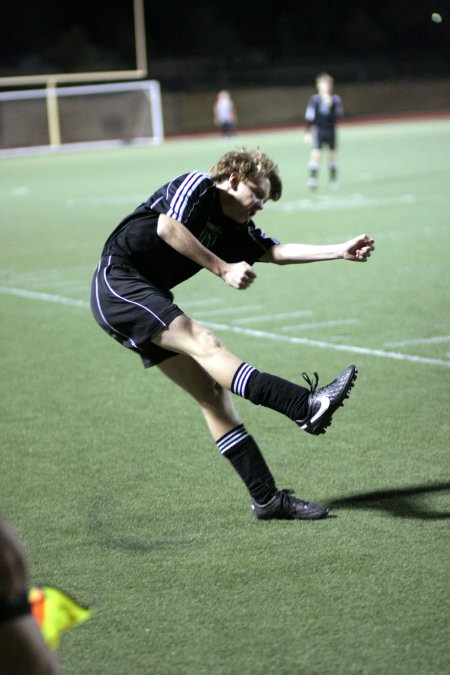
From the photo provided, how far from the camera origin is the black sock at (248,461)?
5184 millimetres

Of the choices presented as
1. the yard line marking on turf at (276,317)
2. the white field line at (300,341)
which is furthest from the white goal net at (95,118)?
the yard line marking on turf at (276,317)

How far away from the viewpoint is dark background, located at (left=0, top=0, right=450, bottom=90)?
190ft

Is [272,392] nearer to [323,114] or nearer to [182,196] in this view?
[182,196]

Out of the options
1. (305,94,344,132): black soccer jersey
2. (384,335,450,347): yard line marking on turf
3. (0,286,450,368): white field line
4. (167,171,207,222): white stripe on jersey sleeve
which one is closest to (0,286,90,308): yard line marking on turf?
Result: (0,286,450,368): white field line

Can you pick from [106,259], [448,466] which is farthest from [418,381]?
[106,259]

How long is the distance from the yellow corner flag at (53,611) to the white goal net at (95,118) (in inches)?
1604

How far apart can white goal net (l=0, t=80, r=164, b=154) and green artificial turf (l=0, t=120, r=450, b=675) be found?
100ft

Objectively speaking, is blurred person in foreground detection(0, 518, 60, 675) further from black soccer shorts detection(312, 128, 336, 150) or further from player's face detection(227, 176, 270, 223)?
black soccer shorts detection(312, 128, 336, 150)

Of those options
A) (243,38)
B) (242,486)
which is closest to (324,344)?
(242,486)

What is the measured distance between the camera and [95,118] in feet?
145

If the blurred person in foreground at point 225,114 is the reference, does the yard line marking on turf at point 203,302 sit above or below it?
above

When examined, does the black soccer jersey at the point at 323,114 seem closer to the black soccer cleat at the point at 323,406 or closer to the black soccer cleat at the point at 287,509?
the black soccer cleat at the point at 287,509

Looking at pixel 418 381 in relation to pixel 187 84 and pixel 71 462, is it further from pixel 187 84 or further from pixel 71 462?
pixel 187 84

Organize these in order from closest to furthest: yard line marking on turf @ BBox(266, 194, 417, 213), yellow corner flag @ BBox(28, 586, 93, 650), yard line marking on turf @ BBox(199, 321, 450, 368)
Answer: yellow corner flag @ BBox(28, 586, 93, 650) < yard line marking on turf @ BBox(199, 321, 450, 368) < yard line marking on turf @ BBox(266, 194, 417, 213)
